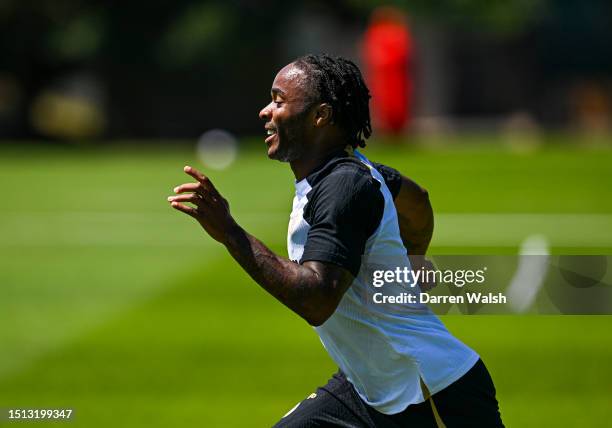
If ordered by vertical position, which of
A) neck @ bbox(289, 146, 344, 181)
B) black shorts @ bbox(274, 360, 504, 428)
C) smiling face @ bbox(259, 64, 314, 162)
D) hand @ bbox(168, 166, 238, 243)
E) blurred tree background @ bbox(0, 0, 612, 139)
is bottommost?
black shorts @ bbox(274, 360, 504, 428)

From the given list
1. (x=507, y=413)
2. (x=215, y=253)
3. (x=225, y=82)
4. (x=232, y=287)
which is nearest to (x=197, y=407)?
(x=507, y=413)

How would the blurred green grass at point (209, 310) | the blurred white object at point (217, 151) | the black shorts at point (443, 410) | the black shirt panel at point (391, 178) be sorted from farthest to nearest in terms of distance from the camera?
1. the blurred white object at point (217, 151)
2. the blurred green grass at point (209, 310)
3. the black shirt panel at point (391, 178)
4. the black shorts at point (443, 410)

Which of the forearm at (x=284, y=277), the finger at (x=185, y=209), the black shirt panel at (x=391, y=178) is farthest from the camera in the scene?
the black shirt panel at (x=391, y=178)

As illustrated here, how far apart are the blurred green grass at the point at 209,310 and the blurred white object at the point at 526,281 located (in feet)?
6.92

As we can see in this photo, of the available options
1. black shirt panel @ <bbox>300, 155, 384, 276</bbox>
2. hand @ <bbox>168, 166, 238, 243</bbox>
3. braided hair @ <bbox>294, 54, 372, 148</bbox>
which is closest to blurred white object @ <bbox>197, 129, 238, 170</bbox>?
braided hair @ <bbox>294, 54, 372, 148</bbox>

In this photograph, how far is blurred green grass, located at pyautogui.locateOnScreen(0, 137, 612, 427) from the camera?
29.9 ft

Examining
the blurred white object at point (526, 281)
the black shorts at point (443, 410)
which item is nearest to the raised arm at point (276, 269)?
the black shorts at point (443, 410)

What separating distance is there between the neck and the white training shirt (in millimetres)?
39

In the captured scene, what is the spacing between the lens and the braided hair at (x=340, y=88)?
16.4 ft

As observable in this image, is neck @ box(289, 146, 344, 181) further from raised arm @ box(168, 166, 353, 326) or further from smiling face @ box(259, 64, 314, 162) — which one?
raised arm @ box(168, 166, 353, 326)

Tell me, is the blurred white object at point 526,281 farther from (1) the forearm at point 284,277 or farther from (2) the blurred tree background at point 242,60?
Answer: (2) the blurred tree background at point 242,60

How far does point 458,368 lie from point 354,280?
546 millimetres

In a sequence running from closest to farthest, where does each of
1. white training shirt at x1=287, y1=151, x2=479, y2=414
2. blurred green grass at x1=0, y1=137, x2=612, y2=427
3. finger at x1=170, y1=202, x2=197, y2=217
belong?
finger at x1=170, y1=202, x2=197, y2=217
white training shirt at x1=287, y1=151, x2=479, y2=414
blurred green grass at x1=0, y1=137, x2=612, y2=427

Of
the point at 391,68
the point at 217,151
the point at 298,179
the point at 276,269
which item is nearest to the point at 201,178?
the point at 276,269
